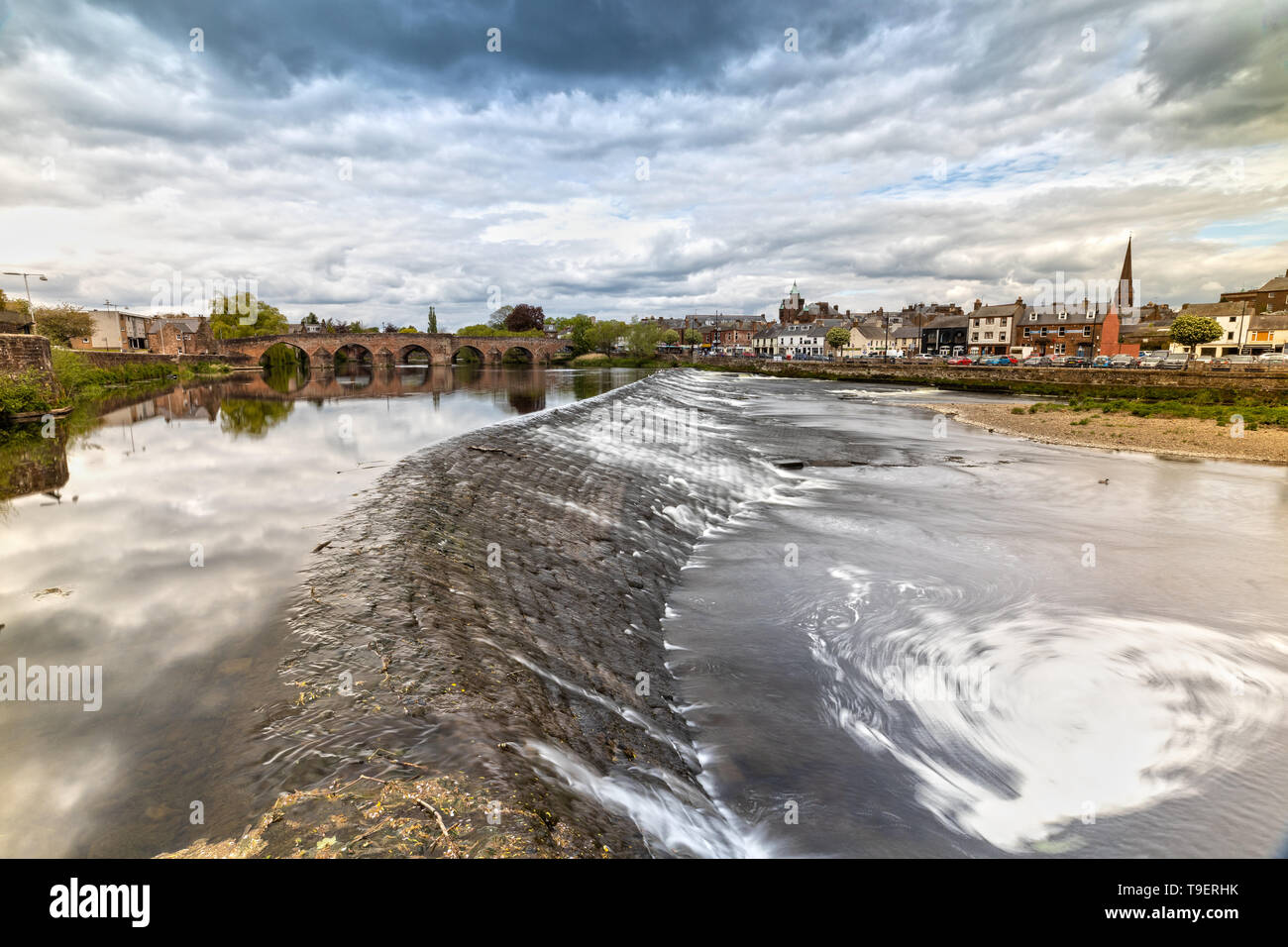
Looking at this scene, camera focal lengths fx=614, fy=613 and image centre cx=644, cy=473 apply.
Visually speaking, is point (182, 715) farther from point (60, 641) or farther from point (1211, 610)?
point (1211, 610)

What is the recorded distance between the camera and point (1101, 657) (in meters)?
10.3

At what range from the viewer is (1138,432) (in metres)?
34.1

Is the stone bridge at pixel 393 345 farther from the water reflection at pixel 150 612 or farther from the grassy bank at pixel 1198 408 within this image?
the grassy bank at pixel 1198 408

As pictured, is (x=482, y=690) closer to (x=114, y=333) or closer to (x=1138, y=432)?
(x=1138, y=432)

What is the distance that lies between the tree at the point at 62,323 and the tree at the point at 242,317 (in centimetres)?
5125

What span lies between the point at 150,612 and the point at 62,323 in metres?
92.2

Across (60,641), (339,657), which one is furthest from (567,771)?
(60,641)

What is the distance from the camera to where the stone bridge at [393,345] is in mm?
99000

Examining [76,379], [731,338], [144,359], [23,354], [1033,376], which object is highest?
[731,338]

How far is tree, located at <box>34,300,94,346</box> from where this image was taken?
71875 millimetres

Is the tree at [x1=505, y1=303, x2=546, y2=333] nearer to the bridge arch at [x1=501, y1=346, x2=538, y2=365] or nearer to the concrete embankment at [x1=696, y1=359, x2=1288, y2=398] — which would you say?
the bridge arch at [x1=501, y1=346, x2=538, y2=365]

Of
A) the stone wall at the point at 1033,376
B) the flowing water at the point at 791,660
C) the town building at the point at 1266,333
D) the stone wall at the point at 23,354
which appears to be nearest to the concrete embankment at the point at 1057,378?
the stone wall at the point at 1033,376

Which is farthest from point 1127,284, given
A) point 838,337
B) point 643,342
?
point 643,342

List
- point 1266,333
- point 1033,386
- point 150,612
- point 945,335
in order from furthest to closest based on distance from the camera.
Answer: point 945,335, point 1266,333, point 1033,386, point 150,612
